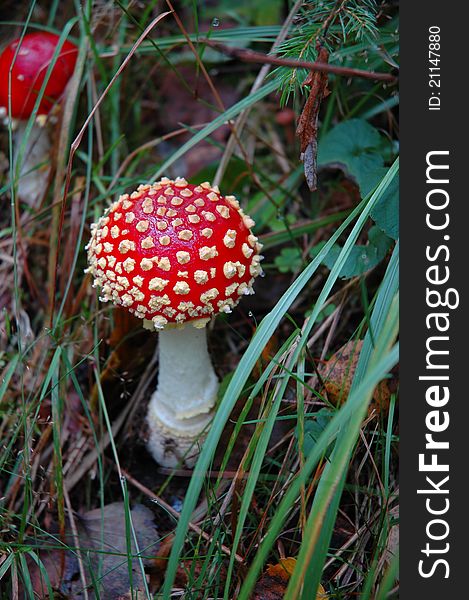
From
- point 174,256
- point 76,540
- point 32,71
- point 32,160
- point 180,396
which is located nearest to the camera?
point 174,256

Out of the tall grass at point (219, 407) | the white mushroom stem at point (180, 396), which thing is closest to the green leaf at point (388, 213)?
the tall grass at point (219, 407)

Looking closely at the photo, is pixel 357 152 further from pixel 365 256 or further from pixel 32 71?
pixel 32 71

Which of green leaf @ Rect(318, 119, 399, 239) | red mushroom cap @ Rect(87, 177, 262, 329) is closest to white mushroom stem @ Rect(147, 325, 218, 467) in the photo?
red mushroom cap @ Rect(87, 177, 262, 329)

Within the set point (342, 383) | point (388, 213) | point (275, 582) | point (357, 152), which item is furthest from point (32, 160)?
point (275, 582)

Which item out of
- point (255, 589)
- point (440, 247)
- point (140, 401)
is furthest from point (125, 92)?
point (255, 589)

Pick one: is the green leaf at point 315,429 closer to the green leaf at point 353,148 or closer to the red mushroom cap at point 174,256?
the red mushroom cap at point 174,256

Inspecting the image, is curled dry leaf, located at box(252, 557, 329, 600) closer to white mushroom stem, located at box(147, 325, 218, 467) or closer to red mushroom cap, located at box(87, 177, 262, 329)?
white mushroom stem, located at box(147, 325, 218, 467)
